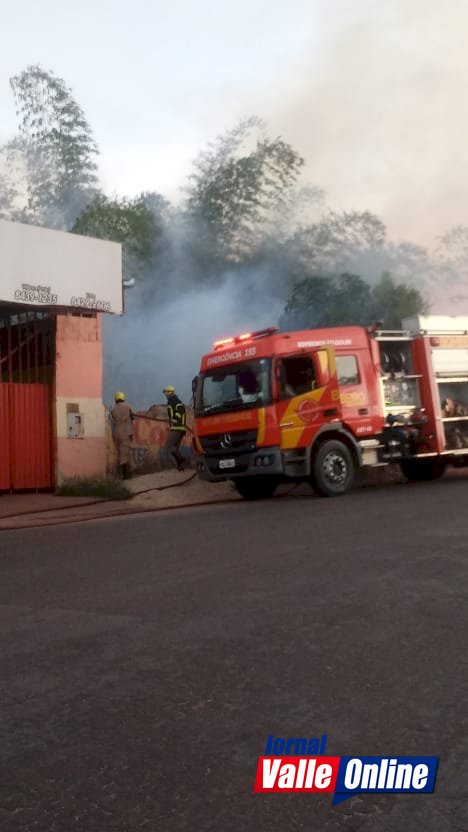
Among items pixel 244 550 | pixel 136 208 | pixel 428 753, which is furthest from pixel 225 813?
pixel 136 208

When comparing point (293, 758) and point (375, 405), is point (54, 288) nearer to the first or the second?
point (375, 405)

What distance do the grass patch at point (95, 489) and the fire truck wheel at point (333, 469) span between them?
3.74 meters

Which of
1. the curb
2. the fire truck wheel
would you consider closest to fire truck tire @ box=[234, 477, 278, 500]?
the curb

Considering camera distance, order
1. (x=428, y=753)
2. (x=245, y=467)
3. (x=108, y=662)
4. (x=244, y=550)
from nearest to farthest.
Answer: (x=428, y=753) < (x=108, y=662) < (x=244, y=550) < (x=245, y=467)

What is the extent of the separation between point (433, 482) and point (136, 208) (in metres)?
41.3

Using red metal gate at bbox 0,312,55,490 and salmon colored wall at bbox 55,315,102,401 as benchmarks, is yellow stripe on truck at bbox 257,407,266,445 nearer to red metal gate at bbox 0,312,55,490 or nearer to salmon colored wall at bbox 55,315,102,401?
salmon colored wall at bbox 55,315,102,401

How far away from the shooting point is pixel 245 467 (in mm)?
13617

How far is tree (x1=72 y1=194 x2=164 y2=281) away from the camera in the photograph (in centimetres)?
4964

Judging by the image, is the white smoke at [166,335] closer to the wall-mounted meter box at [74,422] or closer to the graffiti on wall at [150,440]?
the graffiti on wall at [150,440]

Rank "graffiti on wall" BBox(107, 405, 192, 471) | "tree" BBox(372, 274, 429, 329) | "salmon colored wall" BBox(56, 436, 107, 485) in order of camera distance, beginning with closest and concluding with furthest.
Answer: "salmon colored wall" BBox(56, 436, 107, 485)
"graffiti on wall" BBox(107, 405, 192, 471)
"tree" BBox(372, 274, 429, 329)

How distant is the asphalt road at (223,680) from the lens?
2604 mm

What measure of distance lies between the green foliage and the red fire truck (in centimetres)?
2627

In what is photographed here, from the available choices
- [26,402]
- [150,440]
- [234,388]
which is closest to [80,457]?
[26,402]

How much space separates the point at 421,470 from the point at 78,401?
22.9 ft
